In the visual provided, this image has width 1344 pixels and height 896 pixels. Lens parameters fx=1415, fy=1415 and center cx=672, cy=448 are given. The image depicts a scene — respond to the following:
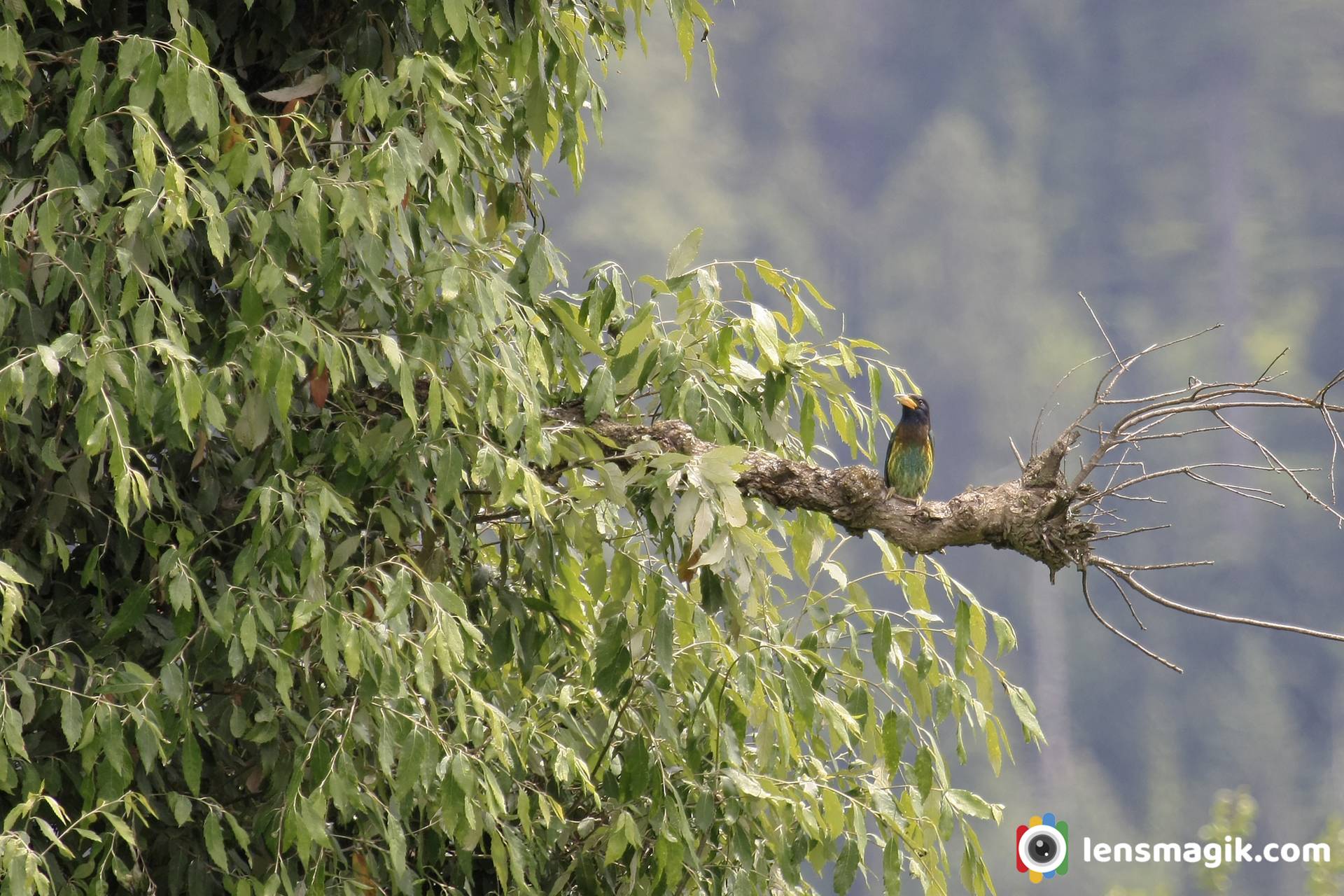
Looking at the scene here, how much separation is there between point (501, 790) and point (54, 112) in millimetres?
1152

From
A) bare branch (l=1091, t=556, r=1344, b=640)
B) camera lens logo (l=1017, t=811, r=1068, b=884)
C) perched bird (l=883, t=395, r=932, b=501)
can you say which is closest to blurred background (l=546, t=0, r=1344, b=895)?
camera lens logo (l=1017, t=811, r=1068, b=884)

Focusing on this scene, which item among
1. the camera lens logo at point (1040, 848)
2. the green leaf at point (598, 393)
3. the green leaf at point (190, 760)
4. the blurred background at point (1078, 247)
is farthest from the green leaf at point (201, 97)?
the blurred background at point (1078, 247)

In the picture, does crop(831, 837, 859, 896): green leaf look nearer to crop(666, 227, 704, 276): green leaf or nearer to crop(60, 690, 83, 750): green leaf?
crop(666, 227, 704, 276): green leaf

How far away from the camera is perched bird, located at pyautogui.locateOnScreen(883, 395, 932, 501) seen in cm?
222

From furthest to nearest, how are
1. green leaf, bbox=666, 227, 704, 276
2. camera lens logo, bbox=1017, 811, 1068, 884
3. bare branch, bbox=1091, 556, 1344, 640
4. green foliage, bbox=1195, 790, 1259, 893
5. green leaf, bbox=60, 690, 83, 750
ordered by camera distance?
1. camera lens logo, bbox=1017, 811, 1068, 884
2. green leaf, bbox=666, 227, 704, 276
3. green leaf, bbox=60, 690, 83, 750
4. bare branch, bbox=1091, 556, 1344, 640
5. green foliage, bbox=1195, 790, 1259, 893

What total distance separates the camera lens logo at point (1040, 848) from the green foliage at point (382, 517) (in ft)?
5.39

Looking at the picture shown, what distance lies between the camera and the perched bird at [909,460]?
222 cm

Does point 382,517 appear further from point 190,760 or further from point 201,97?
point 201,97

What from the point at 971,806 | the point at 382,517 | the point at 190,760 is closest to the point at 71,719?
the point at 190,760

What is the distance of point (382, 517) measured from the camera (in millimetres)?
1965

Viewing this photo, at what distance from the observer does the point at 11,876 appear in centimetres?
155

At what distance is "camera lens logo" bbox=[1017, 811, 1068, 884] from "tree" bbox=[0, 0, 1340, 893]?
5.39 feet

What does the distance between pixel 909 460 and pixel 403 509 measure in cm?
79

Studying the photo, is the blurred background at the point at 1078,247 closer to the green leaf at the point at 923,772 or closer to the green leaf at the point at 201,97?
Answer: the green leaf at the point at 923,772
